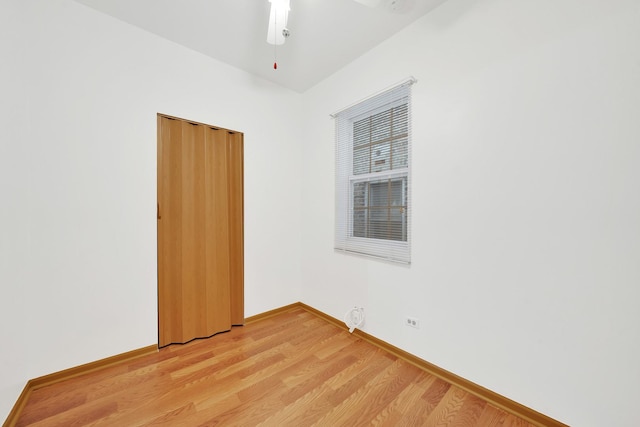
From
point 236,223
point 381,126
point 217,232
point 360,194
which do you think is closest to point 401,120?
point 381,126

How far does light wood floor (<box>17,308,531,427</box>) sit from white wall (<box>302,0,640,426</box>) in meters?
0.28

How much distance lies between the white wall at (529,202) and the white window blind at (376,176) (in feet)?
0.44

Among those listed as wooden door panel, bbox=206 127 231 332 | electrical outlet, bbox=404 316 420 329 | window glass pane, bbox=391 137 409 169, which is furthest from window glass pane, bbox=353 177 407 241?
wooden door panel, bbox=206 127 231 332

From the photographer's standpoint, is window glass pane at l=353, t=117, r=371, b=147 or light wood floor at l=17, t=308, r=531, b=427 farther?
window glass pane at l=353, t=117, r=371, b=147

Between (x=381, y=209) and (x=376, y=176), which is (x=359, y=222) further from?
(x=376, y=176)

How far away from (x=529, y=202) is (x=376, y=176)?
45.5 inches

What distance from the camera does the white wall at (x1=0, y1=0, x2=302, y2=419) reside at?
1498mm

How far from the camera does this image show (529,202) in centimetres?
140

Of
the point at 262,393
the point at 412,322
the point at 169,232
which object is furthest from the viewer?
the point at 169,232

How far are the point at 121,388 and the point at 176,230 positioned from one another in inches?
47.5

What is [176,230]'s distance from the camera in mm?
2205

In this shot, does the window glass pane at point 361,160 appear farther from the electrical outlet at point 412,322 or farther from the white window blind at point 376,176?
the electrical outlet at point 412,322

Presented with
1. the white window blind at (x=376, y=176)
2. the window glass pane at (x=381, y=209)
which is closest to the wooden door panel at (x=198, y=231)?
the white window blind at (x=376, y=176)

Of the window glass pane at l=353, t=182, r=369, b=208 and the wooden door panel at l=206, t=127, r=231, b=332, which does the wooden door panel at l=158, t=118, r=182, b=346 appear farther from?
the window glass pane at l=353, t=182, r=369, b=208
